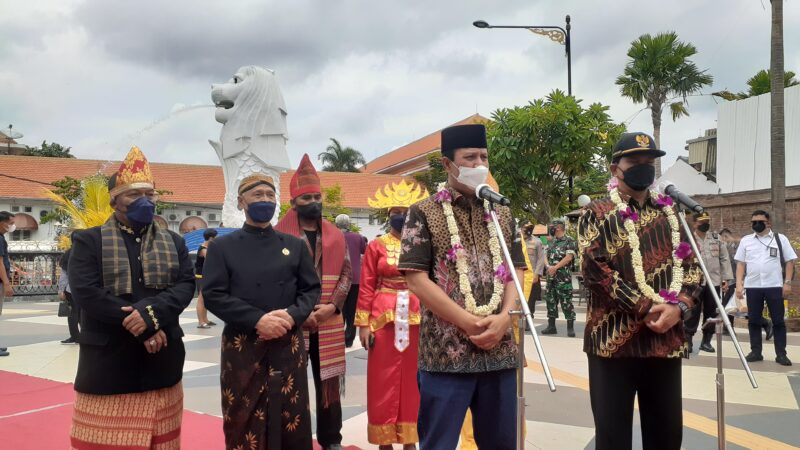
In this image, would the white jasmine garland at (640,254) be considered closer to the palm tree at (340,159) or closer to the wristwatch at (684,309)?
the wristwatch at (684,309)

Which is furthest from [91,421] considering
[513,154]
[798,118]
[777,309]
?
[513,154]

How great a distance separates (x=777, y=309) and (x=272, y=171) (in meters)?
22.4

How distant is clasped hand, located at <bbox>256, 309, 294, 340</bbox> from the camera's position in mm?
3590

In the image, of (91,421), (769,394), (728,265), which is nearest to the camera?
(91,421)

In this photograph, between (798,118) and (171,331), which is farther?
(798,118)

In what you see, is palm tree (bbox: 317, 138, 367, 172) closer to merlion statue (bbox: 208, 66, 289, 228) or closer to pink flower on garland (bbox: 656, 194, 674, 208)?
merlion statue (bbox: 208, 66, 289, 228)

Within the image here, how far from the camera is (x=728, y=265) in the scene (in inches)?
411

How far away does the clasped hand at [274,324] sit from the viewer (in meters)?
3.59

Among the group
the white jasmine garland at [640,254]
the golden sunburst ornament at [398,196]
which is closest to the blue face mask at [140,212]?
the golden sunburst ornament at [398,196]

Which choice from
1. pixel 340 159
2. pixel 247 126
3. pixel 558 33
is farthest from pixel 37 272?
pixel 340 159

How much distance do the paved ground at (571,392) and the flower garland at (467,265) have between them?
7.10 feet

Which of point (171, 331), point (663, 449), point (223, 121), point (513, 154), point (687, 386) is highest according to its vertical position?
point (223, 121)

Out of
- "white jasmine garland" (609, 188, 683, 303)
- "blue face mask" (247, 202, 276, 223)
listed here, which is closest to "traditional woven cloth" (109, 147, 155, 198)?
"blue face mask" (247, 202, 276, 223)

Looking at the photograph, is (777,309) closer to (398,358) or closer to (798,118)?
(398,358)
